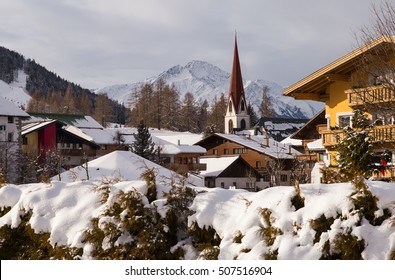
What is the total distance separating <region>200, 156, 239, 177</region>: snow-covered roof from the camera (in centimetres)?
6119

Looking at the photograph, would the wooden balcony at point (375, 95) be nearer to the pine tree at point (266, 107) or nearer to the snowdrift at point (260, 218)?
the snowdrift at point (260, 218)

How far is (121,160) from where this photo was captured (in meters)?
31.2

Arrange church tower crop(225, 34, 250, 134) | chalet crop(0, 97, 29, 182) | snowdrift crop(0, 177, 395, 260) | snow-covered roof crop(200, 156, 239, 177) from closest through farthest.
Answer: snowdrift crop(0, 177, 395, 260)
chalet crop(0, 97, 29, 182)
snow-covered roof crop(200, 156, 239, 177)
church tower crop(225, 34, 250, 134)

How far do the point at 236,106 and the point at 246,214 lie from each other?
112 metres

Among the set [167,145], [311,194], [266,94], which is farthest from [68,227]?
[266,94]

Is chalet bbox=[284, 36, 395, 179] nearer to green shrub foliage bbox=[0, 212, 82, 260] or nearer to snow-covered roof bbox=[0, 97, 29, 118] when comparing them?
green shrub foliage bbox=[0, 212, 82, 260]

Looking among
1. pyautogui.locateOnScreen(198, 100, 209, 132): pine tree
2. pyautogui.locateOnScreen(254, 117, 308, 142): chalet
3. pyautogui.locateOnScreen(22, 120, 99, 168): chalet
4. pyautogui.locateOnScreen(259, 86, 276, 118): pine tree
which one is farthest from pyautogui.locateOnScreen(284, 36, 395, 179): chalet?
pyautogui.locateOnScreen(198, 100, 209, 132): pine tree

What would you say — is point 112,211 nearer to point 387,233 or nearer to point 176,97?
point 387,233

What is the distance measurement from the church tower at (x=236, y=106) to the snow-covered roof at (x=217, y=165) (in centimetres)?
5169

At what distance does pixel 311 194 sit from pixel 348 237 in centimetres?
64

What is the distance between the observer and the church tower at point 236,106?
118250 mm

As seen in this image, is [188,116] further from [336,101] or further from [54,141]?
[336,101]

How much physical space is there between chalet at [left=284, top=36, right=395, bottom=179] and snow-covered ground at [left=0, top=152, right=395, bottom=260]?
29.1ft

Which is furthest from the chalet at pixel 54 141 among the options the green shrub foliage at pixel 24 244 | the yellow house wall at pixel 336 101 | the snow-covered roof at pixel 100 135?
the green shrub foliage at pixel 24 244
